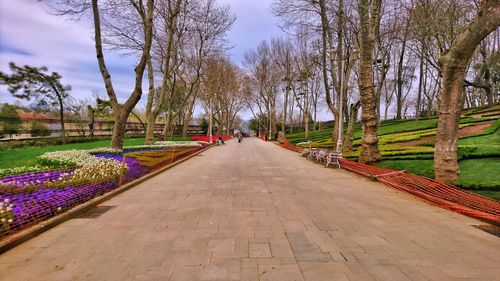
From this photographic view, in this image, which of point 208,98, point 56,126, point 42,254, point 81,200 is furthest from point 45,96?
point 42,254

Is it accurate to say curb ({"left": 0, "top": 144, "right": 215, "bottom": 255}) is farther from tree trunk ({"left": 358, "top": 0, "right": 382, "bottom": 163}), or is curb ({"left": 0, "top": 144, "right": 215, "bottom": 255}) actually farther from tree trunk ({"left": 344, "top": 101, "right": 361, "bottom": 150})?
tree trunk ({"left": 344, "top": 101, "right": 361, "bottom": 150})

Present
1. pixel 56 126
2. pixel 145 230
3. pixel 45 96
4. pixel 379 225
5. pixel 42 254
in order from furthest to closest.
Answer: pixel 56 126, pixel 45 96, pixel 379 225, pixel 145 230, pixel 42 254

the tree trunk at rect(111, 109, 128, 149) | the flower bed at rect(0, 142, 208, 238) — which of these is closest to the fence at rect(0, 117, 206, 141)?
the tree trunk at rect(111, 109, 128, 149)

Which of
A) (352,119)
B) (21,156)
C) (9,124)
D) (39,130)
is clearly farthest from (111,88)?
(39,130)

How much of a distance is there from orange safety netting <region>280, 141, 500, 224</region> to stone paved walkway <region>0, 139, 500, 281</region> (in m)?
0.25

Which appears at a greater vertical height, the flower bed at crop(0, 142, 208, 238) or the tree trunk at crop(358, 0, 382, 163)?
the tree trunk at crop(358, 0, 382, 163)

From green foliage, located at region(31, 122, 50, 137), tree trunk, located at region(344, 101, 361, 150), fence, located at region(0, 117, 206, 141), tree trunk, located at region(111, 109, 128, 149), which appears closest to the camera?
tree trunk, located at region(111, 109, 128, 149)

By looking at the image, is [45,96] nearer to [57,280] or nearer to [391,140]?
[57,280]

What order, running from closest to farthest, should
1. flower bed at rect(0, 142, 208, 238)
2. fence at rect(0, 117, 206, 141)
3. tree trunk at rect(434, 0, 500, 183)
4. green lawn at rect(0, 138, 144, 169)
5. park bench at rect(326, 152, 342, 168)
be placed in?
flower bed at rect(0, 142, 208, 238) → tree trunk at rect(434, 0, 500, 183) → green lawn at rect(0, 138, 144, 169) → park bench at rect(326, 152, 342, 168) → fence at rect(0, 117, 206, 141)

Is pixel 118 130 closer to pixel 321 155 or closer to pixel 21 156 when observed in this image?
pixel 21 156

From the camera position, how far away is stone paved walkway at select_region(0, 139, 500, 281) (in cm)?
275

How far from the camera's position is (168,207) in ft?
16.8

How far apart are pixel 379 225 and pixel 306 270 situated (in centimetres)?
208

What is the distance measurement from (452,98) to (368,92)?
413 centimetres
